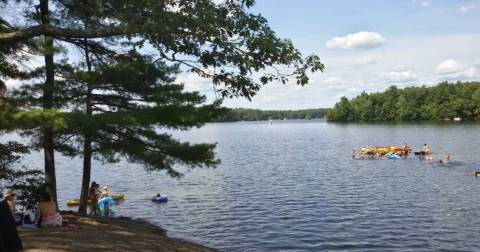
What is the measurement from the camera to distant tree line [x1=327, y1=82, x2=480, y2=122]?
510 feet

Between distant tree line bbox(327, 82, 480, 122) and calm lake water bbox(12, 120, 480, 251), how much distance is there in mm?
117455

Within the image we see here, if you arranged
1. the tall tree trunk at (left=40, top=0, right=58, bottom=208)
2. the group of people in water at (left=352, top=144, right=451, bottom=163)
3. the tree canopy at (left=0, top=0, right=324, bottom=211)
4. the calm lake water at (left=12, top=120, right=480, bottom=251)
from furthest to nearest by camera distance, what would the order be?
the group of people in water at (left=352, top=144, right=451, bottom=163)
the calm lake water at (left=12, top=120, right=480, bottom=251)
the tall tree trunk at (left=40, top=0, right=58, bottom=208)
the tree canopy at (left=0, top=0, right=324, bottom=211)

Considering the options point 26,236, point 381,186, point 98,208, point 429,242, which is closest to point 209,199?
point 98,208

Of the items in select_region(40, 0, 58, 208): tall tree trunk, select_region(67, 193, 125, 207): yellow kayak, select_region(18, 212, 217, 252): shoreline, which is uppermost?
select_region(40, 0, 58, 208): tall tree trunk

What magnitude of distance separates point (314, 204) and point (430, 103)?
15723 centimetres

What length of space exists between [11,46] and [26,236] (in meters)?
6.26

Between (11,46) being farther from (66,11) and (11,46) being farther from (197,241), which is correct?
(197,241)

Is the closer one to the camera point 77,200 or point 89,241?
point 89,241

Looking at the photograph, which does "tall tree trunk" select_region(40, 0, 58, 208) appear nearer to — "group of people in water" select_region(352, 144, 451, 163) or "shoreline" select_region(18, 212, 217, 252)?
"shoreline" select_region(18, 212, 217, 252)

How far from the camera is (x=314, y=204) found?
28047mm

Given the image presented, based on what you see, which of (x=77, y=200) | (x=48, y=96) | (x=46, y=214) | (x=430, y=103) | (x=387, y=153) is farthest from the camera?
(x=430, y=103)

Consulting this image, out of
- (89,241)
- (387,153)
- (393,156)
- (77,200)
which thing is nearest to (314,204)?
(77,200)

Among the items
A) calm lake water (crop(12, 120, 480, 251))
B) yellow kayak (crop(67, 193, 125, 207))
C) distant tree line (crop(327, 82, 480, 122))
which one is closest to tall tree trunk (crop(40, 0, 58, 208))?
calm lake water (crop(12, 120, 480, 251))

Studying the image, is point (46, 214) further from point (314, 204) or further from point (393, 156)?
point (393, 156)
